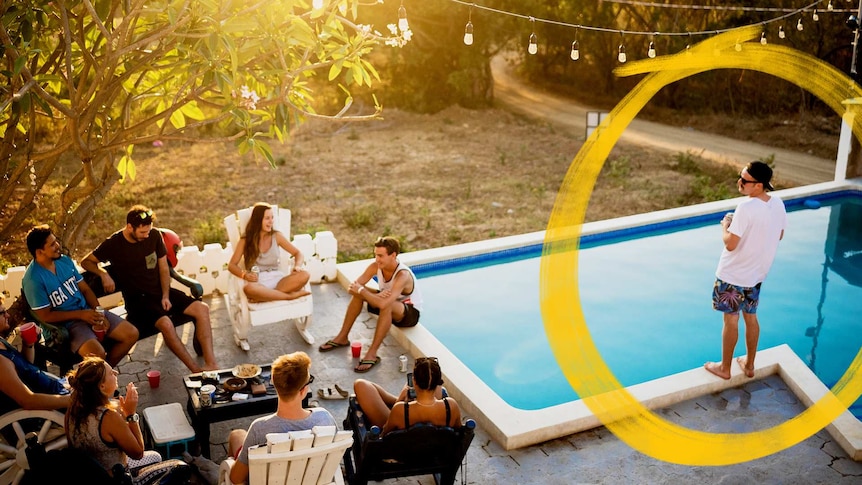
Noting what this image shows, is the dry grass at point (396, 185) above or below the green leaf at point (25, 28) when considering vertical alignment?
below

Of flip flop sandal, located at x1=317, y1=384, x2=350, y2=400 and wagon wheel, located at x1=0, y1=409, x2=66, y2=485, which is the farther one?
flip flop sandal, located at x1=317, y1=384, x2=350, y2=400

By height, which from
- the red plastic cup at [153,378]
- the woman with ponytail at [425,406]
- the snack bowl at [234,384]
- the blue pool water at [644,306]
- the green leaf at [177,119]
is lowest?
the blue pool water at [644,306]

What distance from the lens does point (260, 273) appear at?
723 cm

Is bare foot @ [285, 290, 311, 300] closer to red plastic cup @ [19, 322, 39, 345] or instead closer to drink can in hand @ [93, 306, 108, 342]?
drink can in hand @ [93, 306, 108, 342]

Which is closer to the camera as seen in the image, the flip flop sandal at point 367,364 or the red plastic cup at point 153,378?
the red plastic cup at point 153,378

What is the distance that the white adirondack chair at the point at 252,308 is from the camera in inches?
Result: 273

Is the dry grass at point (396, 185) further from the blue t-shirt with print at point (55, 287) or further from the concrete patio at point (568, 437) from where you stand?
the blue t-shirt with print at point (55, 287)

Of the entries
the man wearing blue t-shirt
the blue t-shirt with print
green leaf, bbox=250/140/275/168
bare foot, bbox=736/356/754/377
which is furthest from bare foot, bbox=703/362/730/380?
the blue t-shirt with print

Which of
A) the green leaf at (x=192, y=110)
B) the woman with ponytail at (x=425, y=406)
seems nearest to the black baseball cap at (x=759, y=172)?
the woman with ponytail at (x=425, y=406)

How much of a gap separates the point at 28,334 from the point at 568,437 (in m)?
4.05

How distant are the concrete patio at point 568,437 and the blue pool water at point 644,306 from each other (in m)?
0.88

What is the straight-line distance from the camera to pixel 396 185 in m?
14.4

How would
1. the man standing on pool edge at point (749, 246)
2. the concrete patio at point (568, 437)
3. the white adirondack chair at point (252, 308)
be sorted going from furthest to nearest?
1. the white adirondack chair at point (252, 308)
2. the man standing on pool edge at point (749, 246)
3. the concrete patio at point (568, 437)

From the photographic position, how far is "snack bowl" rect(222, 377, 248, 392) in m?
5.45
